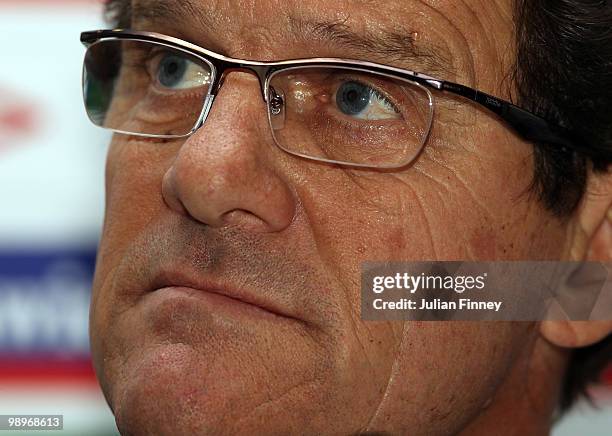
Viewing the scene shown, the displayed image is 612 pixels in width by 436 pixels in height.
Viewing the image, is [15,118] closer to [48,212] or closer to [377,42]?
[48,212]

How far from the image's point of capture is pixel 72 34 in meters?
2.71

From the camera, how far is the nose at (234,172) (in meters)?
1.56

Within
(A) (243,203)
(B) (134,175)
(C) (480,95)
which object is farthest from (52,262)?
(C) (480,95)

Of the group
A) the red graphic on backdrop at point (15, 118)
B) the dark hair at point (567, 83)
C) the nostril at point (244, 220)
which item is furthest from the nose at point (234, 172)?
the red graphic on backdrop at point (15, 118)

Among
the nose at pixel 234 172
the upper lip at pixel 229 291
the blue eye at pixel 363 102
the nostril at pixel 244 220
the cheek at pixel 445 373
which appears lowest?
the cheek at pixel 445 373

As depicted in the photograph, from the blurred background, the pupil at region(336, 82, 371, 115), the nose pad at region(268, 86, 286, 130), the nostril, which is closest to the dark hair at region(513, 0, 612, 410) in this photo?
the pupil at region(336, 82, 371, 115)

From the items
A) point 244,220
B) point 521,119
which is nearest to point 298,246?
point 244,220

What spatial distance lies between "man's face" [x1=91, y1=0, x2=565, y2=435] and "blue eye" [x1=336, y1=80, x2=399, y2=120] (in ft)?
0.24

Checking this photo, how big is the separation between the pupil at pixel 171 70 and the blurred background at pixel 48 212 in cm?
77

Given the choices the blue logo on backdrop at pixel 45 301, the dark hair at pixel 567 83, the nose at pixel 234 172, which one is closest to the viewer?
the nose at pixel 234 172

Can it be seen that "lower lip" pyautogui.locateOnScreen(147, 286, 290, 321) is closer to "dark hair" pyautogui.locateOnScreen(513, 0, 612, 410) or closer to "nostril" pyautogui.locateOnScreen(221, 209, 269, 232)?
"nostril" pyautogui.locateOnScreen(221, 209, 269, 232)

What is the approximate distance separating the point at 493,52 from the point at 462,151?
0.62 ft

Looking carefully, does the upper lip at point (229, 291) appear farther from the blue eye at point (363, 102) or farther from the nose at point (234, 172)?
the blue eye at point (363, 102)

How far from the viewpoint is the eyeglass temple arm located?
1687 mm
